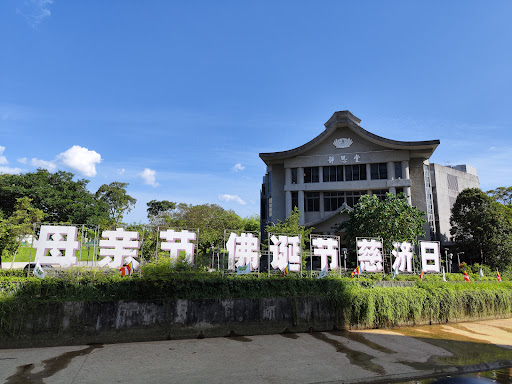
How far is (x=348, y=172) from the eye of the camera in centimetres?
2678

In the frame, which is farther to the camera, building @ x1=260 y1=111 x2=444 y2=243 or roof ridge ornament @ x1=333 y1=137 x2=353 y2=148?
roof ridge ornament @ x1=333 y1=137 x2=353 y2=148

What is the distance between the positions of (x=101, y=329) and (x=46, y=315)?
1.31 meters

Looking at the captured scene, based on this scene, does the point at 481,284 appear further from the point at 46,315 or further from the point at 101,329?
the point at 46,315

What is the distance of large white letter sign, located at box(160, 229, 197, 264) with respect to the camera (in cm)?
929

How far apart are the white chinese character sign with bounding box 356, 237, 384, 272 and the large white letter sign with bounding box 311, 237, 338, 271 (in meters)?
1.10

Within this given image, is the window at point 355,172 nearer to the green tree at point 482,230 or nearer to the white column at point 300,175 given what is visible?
the white column at point 300,175

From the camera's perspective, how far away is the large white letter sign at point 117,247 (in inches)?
342

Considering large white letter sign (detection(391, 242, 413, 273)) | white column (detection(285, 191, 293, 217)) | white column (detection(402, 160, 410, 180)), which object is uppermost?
white column (detection(402, 160, 410, 180))

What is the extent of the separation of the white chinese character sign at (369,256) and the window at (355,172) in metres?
15.1

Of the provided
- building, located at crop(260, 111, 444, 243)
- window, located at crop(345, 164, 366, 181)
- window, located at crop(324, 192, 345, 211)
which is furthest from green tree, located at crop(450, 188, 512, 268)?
window, located at crop(324, 192, 345, 211)

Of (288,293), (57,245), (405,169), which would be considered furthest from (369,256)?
(405,169)

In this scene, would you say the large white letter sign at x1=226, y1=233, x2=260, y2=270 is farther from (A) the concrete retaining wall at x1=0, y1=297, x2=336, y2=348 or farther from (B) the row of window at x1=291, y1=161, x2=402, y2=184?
(B) the row of window at x1=291, y1=161, x2=402, y2=184

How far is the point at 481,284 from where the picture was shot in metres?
12.7

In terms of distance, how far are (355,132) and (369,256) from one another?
55.4 feet
